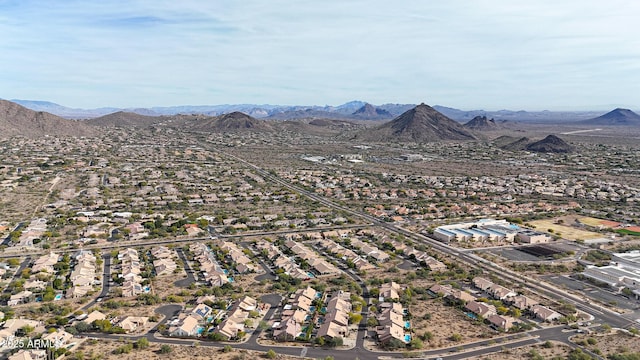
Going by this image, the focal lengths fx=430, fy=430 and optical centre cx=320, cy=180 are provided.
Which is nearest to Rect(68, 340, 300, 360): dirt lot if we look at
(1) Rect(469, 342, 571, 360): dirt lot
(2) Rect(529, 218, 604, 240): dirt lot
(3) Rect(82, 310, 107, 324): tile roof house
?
(3) Rect(82, 310, 107, 324): tile roof house

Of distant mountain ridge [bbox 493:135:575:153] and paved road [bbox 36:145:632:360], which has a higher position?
distant mountain ridge [bbox 493:135:575:153]

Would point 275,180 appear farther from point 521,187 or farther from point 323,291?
point 323,291

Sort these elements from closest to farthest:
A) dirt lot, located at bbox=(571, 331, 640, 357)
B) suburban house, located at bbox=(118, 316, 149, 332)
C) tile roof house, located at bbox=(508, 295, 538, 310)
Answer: dirt lot, located at bbox=(571, 331, 640, 357), suburban house, located at bbox=(118, 316, 149, 332), tile roof house, located at bbox=(508, 295, 538, 310)

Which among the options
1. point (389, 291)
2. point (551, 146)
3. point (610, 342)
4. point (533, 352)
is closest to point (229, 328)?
point (389, 291)

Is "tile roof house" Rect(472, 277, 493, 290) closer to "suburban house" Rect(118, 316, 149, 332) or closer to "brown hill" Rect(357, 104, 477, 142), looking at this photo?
"suburban house" Rect(118, 316, 149, 332)

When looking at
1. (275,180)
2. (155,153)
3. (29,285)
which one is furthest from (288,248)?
(155,153)
